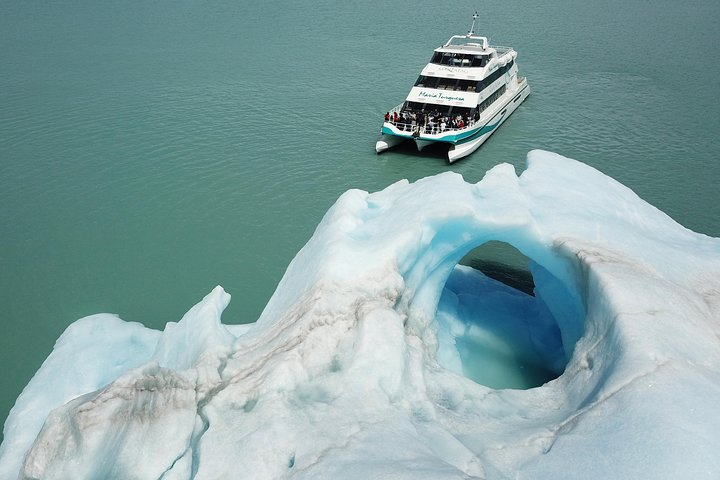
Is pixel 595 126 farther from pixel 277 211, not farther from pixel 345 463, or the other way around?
pixel 345 463

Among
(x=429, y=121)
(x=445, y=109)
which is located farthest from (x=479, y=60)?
(x=429, y=121)

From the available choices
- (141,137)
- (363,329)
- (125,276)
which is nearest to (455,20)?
(141,137)

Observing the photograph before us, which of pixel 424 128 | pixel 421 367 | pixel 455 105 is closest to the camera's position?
pixel 421 367

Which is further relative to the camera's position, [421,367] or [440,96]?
[440,96]

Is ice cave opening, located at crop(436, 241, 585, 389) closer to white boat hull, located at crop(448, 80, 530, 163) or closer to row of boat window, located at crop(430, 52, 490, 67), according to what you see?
white boat hull, located at crop(448, 80, 530, 163)

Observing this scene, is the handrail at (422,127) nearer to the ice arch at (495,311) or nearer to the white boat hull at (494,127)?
the white boat hull at (494,127)

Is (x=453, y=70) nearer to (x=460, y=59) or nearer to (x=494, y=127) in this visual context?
(x=460, y=59)

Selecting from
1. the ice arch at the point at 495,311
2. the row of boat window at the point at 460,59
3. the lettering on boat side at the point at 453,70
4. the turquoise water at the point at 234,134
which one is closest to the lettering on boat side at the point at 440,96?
the lettering on boat side at the point at 453,70
